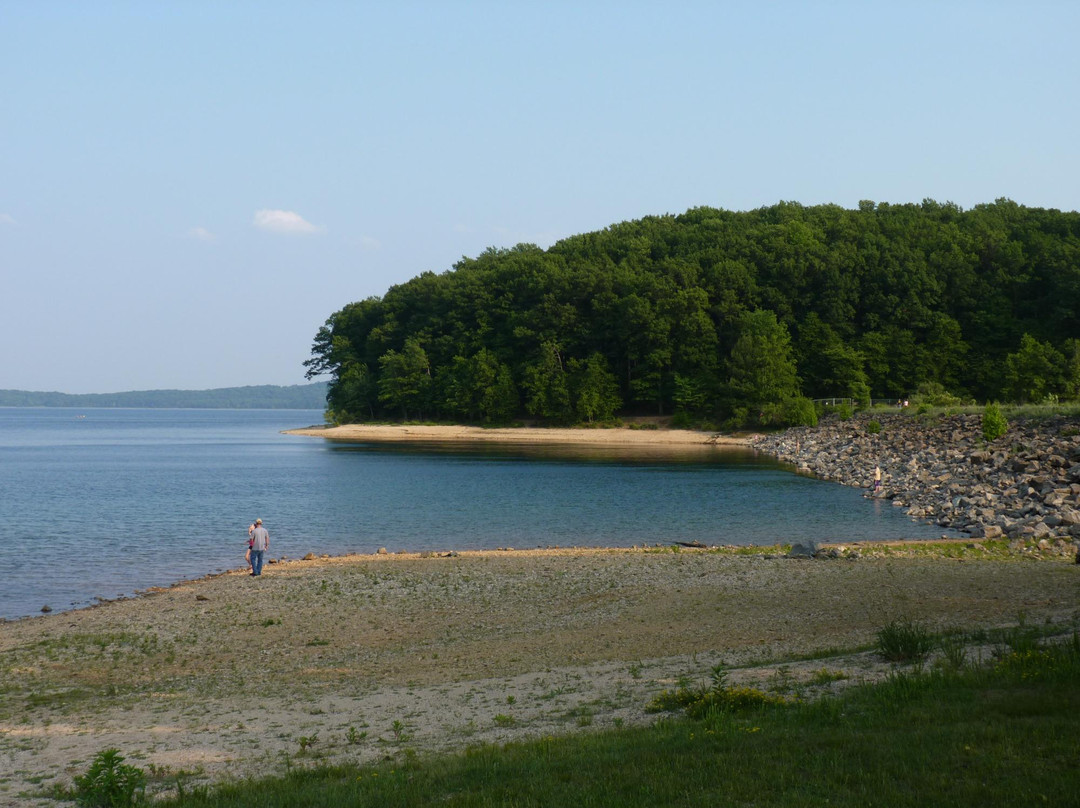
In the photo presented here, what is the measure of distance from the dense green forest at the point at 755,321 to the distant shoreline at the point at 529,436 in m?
2.93

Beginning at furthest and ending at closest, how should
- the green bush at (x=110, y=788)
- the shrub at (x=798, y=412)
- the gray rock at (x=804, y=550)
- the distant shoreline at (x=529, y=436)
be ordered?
1. the distant shoreline at (x=529, y=436)
2. the shrub at (x=798, y=412)
3. the gray rock at (x=804, y=550)
4. the green bush at (x=110, y=788)

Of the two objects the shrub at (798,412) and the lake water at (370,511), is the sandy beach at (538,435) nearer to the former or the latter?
the shrub at (798,412)

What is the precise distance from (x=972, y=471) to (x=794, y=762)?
33973 mm

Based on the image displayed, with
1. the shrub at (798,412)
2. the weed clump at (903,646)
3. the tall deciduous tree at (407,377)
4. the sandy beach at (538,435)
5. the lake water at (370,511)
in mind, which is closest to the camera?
the weed clump at (903,646)

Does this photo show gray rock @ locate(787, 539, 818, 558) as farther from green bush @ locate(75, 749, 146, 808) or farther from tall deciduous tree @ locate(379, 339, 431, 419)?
tall deciduous tree @ locate(379, 339, 431, 419)

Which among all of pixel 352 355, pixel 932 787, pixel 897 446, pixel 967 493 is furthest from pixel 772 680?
pixel 352 355

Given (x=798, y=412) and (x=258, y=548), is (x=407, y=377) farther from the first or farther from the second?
(x=258, y=548)

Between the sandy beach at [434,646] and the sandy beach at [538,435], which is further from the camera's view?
the sandy beach at [538,435]

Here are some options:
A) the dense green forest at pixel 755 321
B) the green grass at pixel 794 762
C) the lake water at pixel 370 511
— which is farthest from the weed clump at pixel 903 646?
the dense green forest at pixel 755 321

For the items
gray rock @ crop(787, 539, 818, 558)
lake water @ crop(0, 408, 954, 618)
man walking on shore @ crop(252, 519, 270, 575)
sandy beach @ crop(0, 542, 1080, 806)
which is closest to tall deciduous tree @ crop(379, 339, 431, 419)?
lake water @ crop(0, 408, 954, 618)

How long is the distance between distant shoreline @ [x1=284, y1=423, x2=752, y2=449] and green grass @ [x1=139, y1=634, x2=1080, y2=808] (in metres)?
70.6

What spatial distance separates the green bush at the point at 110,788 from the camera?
23.7 ft

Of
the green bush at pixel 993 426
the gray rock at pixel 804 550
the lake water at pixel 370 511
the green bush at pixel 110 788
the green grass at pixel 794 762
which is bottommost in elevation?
the lake water at pixel 370 511

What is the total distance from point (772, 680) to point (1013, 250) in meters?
97.5
